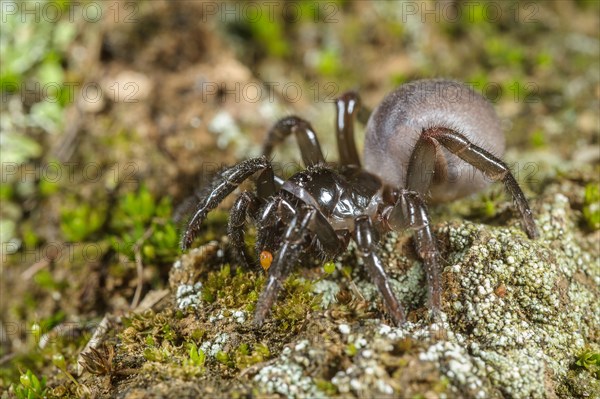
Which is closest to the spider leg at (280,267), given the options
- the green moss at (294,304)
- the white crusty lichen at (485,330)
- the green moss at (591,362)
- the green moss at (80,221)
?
the green moss at (294,304)

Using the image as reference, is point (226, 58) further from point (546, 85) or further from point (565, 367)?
point (565, 367)

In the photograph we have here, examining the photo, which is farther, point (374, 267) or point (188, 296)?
point (188, 296)

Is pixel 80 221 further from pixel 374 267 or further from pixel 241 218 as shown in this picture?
pixel 374 267

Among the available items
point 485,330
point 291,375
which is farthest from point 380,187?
point 291,375

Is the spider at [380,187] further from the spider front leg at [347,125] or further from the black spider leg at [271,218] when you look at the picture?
the spider front leg at [347,125]

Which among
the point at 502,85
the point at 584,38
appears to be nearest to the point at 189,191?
the point at 502,85

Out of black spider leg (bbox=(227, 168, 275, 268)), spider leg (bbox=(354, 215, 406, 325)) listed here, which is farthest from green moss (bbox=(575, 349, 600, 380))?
black spider leg (bbox=(227, 168, 275, 268))
